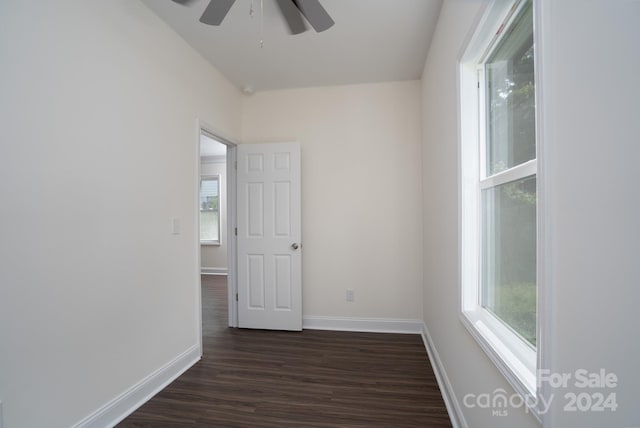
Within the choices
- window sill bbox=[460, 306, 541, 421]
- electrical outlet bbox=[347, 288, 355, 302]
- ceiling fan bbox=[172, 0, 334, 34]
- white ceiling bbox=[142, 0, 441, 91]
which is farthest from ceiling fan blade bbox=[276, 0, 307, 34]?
electrical outlet bbox=[347, 288, 355, 302]

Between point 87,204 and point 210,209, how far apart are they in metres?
5.15

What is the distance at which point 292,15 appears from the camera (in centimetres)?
184

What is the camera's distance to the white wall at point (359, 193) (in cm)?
314

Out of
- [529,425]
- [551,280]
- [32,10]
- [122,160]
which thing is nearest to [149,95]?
[122,160]

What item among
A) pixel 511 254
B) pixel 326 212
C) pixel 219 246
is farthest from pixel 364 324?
pixel 219 246

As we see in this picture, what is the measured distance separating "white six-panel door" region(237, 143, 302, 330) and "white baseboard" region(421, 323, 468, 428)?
1.41 m

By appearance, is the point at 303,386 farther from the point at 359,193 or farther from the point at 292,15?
the point at 292,15

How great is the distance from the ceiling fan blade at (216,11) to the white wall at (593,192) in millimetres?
1626

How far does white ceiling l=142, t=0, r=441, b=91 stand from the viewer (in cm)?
204

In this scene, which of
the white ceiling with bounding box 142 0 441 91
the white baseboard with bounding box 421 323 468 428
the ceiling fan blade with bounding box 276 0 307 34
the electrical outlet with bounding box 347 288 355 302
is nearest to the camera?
the white baseboard with bounding box 421 323 468 428

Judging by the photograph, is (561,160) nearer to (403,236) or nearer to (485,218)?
(485,218)

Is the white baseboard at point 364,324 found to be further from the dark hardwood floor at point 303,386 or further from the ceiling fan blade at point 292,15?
the ceiling fan blade at point 292,15

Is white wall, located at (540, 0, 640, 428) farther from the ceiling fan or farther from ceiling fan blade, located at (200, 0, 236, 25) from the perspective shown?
ceiling fan blade, located at (200, 0, 236, 25)

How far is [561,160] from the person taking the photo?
0.73 metres
